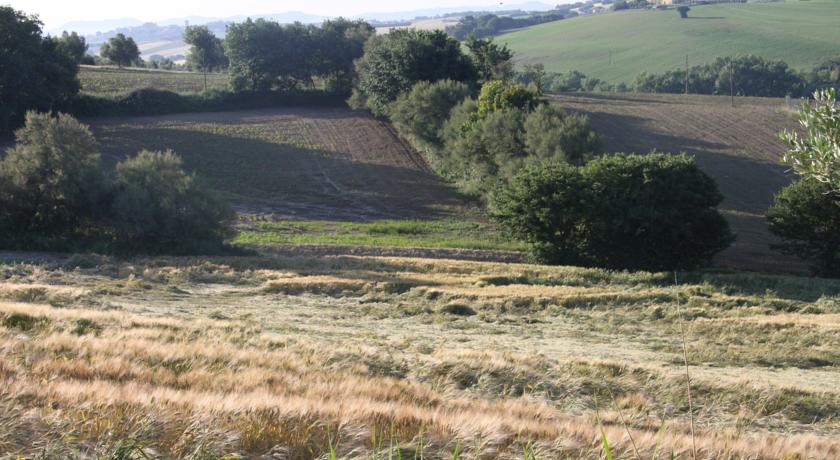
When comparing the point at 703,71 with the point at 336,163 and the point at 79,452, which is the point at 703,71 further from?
the point at 79,452

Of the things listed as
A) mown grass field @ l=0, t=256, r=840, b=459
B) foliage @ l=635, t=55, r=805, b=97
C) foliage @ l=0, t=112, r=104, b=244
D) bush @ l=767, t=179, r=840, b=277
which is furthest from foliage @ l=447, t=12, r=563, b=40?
mown grass field @ l=0, t=256, r=840, b=459

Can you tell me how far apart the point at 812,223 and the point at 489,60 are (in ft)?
154

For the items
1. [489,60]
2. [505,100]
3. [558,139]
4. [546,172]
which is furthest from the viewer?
[489,60]

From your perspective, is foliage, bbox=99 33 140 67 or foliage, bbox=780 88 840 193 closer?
foliage, bbox=780 88 840 193

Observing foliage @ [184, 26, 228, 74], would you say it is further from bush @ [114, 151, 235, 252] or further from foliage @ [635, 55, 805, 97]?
bush @ [114, 151, 235, 252]

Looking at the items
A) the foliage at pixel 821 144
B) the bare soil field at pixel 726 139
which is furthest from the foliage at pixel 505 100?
the foliage at pixel 821 144

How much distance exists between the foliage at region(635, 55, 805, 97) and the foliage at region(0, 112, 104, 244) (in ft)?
287

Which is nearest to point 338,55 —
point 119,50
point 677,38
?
point 119,50

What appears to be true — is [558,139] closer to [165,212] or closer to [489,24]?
[165,212]

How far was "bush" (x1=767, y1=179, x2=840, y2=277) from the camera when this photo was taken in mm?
39188

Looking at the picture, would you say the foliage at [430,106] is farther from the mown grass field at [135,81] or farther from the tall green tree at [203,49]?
the tall green tree at [203,49]

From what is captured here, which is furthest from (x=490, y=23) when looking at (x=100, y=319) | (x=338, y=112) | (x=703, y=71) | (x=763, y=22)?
(x=100, y=319)

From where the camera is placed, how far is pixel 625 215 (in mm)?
39281

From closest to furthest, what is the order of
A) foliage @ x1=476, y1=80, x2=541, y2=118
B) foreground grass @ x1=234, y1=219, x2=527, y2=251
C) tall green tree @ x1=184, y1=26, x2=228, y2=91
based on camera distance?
foreground grass @ x1=234, y1=219, x2=527, y2=251 < foliage @ x1=476, y1=80, x2=541, y2=118 < tall green tree @ x1=184, y1=26, x2=228, y2=91
